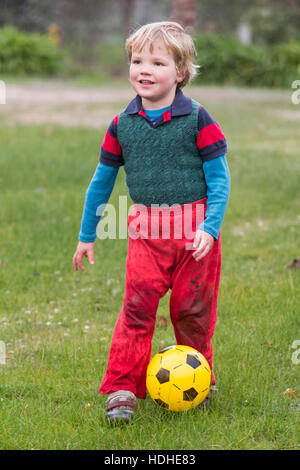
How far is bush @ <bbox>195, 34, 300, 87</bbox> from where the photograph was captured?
21984mm

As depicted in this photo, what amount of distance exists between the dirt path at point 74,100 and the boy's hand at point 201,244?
33.1 feet

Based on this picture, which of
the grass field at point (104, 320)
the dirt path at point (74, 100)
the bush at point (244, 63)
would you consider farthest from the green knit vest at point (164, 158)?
the bush at point (244, 63)

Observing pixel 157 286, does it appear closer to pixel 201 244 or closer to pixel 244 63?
pixel 201 244

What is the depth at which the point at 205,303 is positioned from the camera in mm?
3486

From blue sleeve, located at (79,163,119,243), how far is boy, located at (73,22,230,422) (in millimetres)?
26

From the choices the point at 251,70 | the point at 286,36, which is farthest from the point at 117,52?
the point at 251,70

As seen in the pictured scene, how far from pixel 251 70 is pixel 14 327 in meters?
19.0

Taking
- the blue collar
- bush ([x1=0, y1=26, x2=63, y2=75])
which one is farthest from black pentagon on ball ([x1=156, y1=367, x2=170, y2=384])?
bush ([x1=0, y1=26, x2=63, y2=75])

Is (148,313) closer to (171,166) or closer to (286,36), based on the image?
(171,166)

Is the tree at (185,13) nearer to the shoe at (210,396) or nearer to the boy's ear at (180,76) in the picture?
the boy's ear at (180,76)

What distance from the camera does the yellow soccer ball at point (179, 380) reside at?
3334 mm

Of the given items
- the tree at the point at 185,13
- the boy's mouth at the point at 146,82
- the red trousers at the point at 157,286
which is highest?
the tree at the point at 185,13

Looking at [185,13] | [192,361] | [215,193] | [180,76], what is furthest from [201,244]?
[185,13]

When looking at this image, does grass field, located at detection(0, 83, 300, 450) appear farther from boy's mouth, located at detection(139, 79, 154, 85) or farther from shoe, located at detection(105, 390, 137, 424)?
boy's mouth, located at detection(139, 79, 154, 85)
